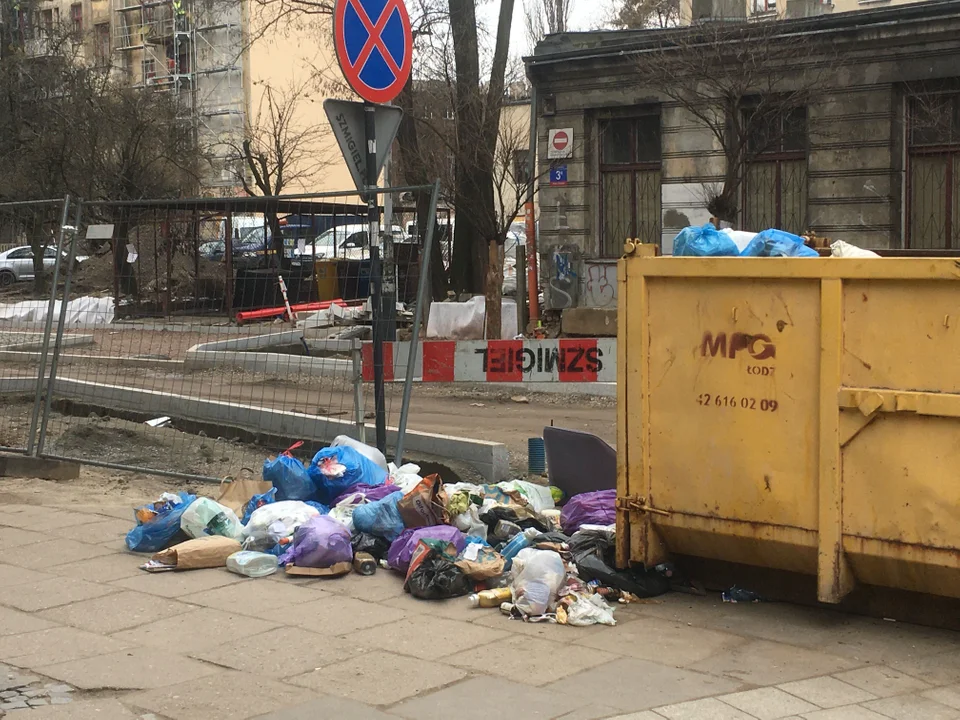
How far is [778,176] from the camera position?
18.8 meters

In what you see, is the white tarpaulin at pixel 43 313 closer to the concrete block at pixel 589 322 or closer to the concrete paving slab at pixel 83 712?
the concrete paving slab at pixel 83 712

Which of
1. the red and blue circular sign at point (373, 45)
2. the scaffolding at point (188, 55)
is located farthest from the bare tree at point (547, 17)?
the red and blue circular sign at point (373, 45)

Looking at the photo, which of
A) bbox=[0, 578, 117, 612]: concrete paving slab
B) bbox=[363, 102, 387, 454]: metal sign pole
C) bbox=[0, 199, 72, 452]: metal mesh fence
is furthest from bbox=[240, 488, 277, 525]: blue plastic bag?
bbox=[0, 199, 72, 452]: metal mesh fence

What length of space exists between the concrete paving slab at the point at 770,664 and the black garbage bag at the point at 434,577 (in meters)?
1.50

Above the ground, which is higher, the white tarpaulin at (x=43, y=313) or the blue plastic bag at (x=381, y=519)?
the white tarpaulin at (x=43, y=313)

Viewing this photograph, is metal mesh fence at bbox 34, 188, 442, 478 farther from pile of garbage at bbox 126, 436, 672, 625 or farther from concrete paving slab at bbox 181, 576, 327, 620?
concrete paving slab at bbox 181, 576, 327, 620

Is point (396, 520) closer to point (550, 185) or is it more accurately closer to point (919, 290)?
point (919, 290)

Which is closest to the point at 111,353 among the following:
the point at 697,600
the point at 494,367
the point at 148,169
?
the point at 494,367

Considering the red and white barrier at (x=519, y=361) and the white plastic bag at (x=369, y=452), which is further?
the red and white barrier at (x=519, y=361)

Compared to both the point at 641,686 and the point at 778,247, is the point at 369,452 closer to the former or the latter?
the point at 778,247

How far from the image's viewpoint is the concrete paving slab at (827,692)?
4.45 m

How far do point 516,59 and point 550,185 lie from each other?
8875mm

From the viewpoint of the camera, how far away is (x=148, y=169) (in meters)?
32.9

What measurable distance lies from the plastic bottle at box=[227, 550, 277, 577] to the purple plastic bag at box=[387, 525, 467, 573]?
2.26 feet
